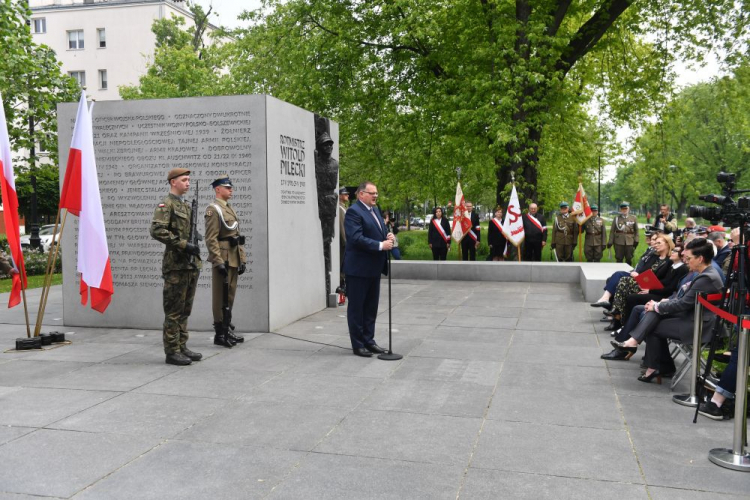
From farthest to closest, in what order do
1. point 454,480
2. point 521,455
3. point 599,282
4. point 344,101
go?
point 344,101 → point 599,282 → point 521,455 → point 454,480

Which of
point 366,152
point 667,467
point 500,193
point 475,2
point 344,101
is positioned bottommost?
point 667,467

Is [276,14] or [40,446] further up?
[276,14]

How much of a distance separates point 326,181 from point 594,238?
34.4 feet

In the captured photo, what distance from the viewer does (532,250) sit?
1892 cm

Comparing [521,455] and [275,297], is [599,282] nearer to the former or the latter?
[275,297]

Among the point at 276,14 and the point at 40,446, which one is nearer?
the point at 40,446

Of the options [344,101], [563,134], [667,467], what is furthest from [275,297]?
[563,134]

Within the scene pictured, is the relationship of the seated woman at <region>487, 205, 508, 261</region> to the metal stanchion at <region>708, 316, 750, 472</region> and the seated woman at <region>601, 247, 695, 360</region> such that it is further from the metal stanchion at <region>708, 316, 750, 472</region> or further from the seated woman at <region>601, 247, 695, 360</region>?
the metal stanchion at <region>708, 316, 750, 472</region>

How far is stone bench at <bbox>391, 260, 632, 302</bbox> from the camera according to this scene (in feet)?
52.7

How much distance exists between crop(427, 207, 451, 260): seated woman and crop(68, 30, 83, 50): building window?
4769 cm

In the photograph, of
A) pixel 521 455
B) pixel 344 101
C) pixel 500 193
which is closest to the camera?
pixel 521 455

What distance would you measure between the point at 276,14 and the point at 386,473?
844 inches

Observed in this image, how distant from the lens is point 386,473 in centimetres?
435

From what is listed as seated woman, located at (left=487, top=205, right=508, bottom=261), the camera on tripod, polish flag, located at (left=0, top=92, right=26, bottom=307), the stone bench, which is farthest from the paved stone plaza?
seated woman, located at (left=487, top=205, right=508, bottom=261)
